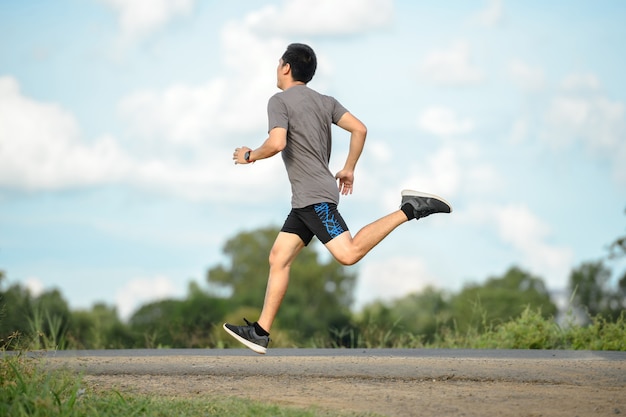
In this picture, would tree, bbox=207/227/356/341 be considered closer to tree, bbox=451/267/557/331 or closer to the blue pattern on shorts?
tree, bbox=451/267/557/331

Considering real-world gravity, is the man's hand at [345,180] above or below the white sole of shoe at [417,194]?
above

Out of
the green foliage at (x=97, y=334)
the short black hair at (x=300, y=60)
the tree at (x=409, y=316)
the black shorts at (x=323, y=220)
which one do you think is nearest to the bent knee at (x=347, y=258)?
the black shorts at (x=323, y=220)

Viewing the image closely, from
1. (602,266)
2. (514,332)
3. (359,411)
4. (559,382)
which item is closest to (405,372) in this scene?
(559,382)

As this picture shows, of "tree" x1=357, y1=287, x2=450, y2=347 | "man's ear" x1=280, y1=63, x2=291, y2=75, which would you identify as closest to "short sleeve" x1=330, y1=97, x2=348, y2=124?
"man's ear" x1=280, y1=63, x2=291, y2=75

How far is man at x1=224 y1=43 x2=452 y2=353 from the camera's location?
7.50 meters

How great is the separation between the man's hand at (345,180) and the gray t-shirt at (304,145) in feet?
0.83

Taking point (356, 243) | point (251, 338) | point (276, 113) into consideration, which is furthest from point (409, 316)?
point (276, 113)

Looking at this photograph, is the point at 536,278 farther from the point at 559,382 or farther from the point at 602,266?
the point at 559,382

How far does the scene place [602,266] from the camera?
73.5 metres

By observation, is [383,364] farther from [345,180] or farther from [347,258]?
[345,180]

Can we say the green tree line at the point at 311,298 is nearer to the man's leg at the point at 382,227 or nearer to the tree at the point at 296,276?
the tree at the point at 296,276

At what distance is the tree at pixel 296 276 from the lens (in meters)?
62.7

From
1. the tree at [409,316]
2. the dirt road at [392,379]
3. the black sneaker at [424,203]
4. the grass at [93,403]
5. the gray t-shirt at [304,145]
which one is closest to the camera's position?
the grass at [93,403]

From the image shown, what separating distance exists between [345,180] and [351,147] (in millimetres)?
282
